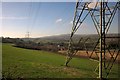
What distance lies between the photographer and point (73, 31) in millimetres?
20297

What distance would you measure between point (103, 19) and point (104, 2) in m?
1.21

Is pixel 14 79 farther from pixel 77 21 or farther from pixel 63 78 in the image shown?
pixel 77 21

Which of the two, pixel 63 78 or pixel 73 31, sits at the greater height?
pixel 73 31

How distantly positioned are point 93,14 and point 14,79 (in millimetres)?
7334

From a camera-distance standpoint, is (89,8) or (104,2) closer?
(104,2)

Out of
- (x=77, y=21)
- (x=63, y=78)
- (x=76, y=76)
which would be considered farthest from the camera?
(x=77, y=21)

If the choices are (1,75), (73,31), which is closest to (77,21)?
(73,31)

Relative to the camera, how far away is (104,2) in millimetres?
15664

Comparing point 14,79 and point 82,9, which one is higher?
point 82,9

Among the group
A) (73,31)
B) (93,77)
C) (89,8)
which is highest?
(89,8)

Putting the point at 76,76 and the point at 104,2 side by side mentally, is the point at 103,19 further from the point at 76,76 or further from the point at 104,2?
the point at 76,76

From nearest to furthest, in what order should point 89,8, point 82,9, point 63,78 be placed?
1. point 63,78
2. point 89,8
3. point 82,9

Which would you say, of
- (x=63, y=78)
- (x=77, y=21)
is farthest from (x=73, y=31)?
(x=63, y=78)


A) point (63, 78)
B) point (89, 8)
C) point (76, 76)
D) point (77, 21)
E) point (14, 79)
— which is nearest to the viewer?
point (14, 79)
